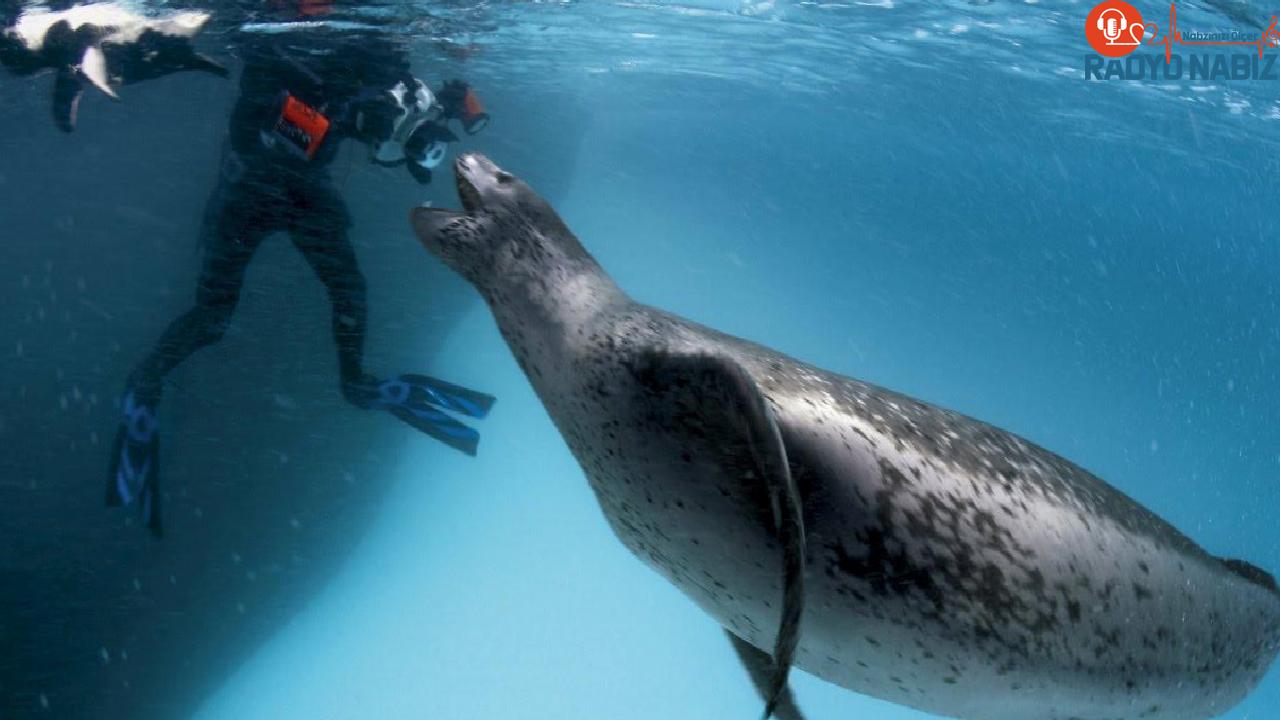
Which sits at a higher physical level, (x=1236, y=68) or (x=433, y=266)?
(x=1236, y=68)

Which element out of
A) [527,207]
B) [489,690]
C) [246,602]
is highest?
[527,207]

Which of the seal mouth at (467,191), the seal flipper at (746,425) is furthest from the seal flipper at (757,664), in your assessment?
the seal mouth at (467,191)

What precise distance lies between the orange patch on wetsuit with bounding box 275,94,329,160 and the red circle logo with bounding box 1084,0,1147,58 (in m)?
10.1

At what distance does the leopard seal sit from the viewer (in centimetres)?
223

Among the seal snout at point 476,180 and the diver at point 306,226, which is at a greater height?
the seal snout at point 476,180

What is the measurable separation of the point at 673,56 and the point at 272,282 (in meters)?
10.6

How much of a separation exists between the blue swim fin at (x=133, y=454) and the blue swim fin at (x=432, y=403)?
191 cm

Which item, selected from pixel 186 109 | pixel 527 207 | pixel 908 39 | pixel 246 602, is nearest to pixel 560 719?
pixel 246 602

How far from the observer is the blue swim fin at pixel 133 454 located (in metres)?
6.28

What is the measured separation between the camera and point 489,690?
12320mm

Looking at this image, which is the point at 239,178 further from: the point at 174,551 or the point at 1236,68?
the point at 1236,68

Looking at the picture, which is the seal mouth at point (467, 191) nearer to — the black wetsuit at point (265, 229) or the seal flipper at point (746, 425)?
the seal flipper at point (746, 425)

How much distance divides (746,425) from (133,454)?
632 cm

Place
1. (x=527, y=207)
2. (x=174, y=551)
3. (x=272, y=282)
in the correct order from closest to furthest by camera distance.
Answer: (x=527, y=207), (x=174, y=551), (x=272, y=282)
